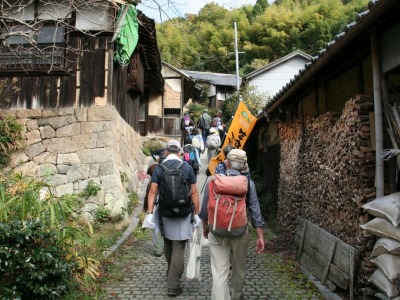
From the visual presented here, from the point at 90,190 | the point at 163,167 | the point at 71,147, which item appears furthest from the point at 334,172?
the point at 71,147

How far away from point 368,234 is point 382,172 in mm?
782

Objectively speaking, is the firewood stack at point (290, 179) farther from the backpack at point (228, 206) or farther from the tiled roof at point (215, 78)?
the tiled roof at point (215, 78)

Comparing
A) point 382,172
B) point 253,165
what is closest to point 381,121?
point 382,172

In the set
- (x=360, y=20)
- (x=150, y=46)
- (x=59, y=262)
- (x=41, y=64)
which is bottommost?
(x=59, y=262)

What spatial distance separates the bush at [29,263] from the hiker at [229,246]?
5.70 ft

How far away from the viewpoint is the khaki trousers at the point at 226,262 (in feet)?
15.0

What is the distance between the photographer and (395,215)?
3.59 meters

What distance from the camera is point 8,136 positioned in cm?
1044

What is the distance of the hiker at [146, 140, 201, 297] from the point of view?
205 inches

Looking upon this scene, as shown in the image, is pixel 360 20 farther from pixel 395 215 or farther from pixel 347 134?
pixel 395 215

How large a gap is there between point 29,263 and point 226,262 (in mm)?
2217

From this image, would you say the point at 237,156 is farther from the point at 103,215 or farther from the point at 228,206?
the point at 103,215

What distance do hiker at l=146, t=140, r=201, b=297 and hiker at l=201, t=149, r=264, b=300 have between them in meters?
0.47

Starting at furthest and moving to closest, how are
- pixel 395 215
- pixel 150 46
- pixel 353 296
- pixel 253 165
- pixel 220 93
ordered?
pixel 220 93 < pixel 253 165 < pixel 150 46 < pixel 353 296 < pixel 395 215
